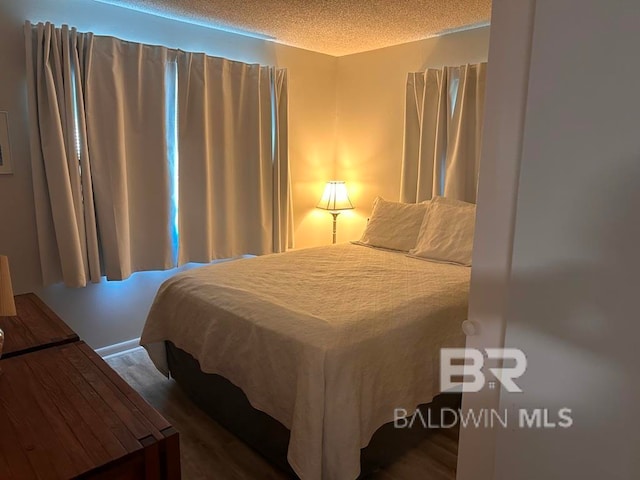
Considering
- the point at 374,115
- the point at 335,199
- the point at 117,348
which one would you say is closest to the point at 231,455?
the point at 117,348

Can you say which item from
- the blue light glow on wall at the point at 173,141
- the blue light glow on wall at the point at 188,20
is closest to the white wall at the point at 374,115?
the blue light glow on wall at the point at 188,20

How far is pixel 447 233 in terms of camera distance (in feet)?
9.86

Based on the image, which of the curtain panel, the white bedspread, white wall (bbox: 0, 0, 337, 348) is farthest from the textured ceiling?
the white bedspread

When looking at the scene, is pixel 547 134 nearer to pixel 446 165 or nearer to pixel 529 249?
pixel 529 249

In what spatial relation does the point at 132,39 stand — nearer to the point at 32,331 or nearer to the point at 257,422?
the point at 32,331

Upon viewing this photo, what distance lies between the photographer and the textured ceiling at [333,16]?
9.05 feet

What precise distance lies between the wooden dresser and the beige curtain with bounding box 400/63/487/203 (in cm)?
282

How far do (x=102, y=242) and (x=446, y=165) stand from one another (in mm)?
2637

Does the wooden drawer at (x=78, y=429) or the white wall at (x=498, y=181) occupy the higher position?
the white wall at (x=498, y=181)

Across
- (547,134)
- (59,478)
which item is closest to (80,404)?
(59,478)

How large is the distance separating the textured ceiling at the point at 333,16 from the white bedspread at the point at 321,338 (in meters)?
1.69

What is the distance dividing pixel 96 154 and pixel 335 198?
209 cm

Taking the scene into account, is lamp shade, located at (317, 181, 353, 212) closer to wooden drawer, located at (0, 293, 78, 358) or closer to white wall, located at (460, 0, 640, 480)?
wooden drawer, located at (0, 293, 78, 358)

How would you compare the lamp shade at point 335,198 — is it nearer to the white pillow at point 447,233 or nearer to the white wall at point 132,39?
the white wall at point 132,39
